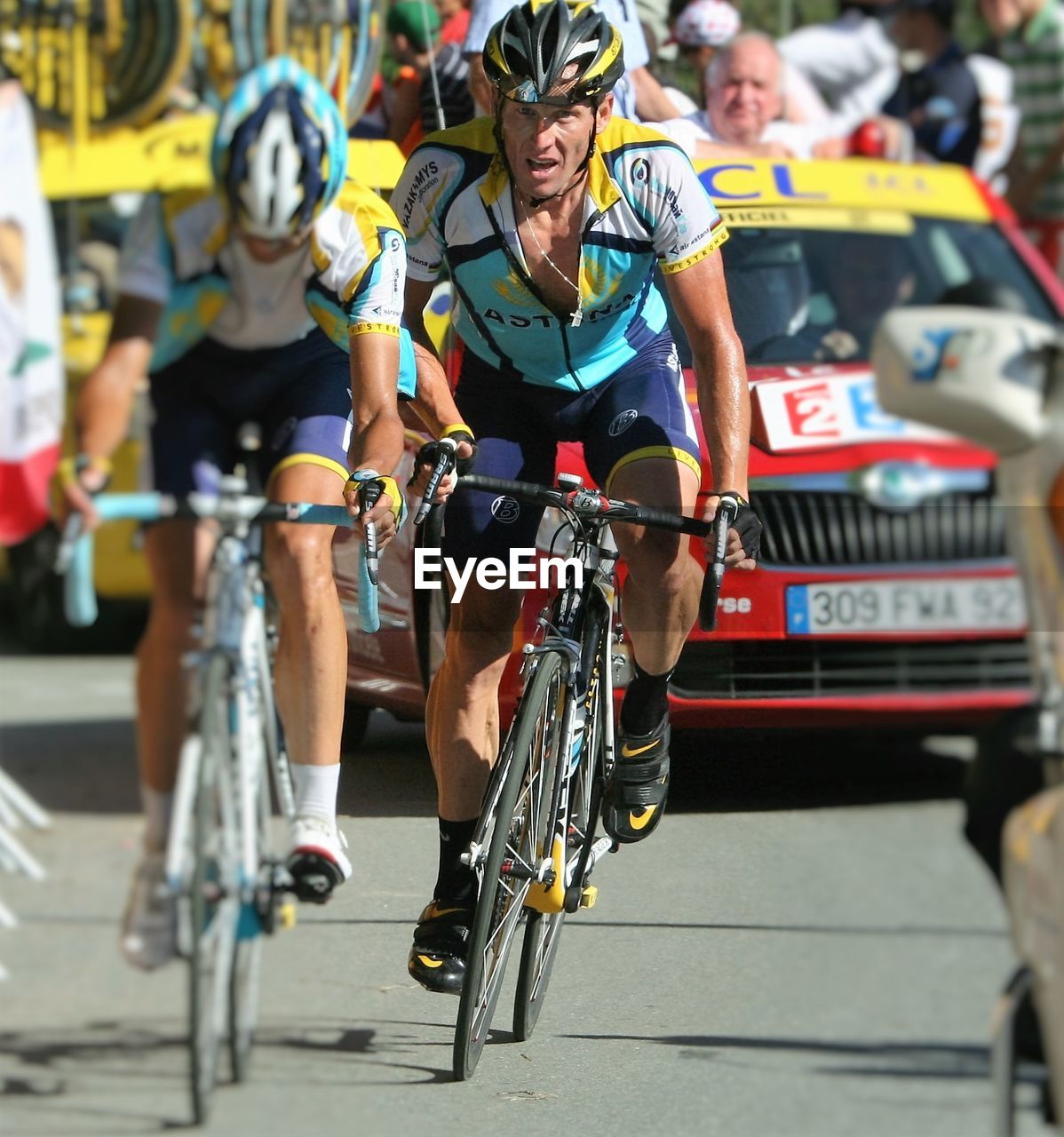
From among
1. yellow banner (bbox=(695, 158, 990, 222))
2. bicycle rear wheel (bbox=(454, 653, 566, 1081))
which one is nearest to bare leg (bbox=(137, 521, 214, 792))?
bicycle rear wheel (bbox=(454, 653, 566, 1081))

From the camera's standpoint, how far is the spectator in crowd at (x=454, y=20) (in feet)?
11.9

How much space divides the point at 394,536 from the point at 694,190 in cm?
69

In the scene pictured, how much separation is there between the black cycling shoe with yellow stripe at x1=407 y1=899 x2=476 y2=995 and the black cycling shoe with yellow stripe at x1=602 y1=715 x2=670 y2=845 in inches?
11.7

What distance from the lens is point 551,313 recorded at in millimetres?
3244

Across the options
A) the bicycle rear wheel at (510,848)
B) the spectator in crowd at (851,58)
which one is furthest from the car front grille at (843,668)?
the spectator in crowd at (851,58)

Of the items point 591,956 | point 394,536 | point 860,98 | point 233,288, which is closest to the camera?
point 233,288

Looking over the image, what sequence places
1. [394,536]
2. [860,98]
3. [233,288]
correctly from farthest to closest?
1. [860,98]
2. [394,536]
3. [233,288]

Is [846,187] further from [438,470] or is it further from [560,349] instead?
[438,470]

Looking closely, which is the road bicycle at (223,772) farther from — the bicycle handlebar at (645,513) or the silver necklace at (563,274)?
the silver necklace at (563,274)

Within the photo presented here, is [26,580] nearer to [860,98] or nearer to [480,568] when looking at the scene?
[480,568]

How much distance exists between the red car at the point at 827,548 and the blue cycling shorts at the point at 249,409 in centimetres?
16

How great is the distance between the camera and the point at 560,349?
129 inches

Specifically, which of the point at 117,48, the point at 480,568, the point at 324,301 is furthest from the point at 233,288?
the point at 480,568

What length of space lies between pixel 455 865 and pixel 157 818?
746mm
